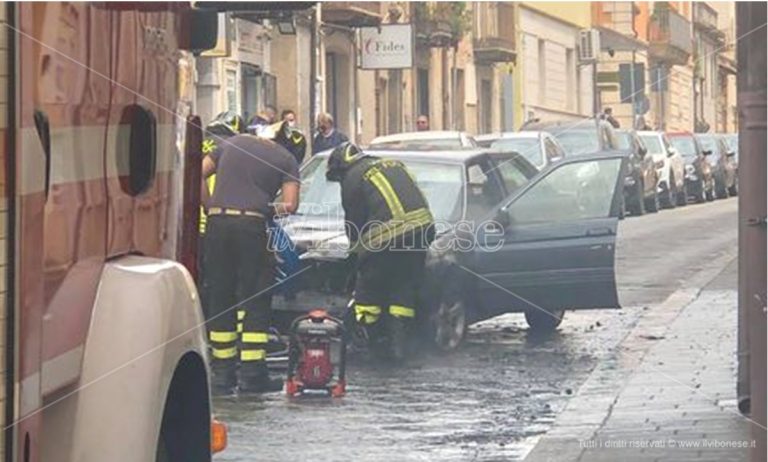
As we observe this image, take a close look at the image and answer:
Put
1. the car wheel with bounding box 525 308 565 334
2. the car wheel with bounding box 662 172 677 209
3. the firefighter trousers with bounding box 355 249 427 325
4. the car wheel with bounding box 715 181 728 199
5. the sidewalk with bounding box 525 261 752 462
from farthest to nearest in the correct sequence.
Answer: the car wheel with bounding box 662 172 677 209 → the car wheel with bounding box 715 181 728 199 → the car wheel with bounding box 525 308 565 334 → the firefighter trousers with bounding box 355 249 427 325 → the sidewalk with bounding box 525 261 752 462

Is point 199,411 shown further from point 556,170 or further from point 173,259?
point 556,170

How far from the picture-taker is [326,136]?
10.3 meters

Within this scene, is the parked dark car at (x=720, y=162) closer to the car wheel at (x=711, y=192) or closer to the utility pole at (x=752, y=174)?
the car wheel at (x=711, y=192)

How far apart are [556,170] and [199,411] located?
5.71 metres

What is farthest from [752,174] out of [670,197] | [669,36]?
[670,197]

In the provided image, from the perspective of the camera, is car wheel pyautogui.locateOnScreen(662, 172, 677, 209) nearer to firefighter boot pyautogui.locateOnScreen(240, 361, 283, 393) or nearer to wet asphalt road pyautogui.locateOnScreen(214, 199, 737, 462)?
wet asphalt road pyautogui.locateOnScreen(214, 199, 737, 462)

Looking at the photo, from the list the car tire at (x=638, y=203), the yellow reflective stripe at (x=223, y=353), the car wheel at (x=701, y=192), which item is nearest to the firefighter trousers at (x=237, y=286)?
the yellow reflective stripe at (x=223, y=353)

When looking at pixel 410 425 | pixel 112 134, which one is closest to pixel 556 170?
pixel 410 425

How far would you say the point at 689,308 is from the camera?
13094 millimetres

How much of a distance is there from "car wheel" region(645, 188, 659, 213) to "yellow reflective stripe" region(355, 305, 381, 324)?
3.63m

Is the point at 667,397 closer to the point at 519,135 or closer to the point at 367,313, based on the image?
the point at 519,135

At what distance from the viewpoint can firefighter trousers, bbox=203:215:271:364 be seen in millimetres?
10992

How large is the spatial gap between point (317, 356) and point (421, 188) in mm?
1150

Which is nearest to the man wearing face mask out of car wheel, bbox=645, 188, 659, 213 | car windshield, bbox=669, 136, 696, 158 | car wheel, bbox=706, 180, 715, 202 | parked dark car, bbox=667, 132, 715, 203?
parked dark car, bbox=667, 132, 715, 203
